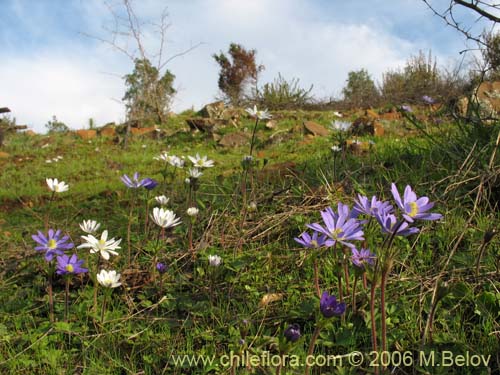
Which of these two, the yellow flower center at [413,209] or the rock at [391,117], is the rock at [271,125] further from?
the yellow flower center at [413,209]

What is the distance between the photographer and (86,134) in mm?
9695

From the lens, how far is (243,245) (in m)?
2.32

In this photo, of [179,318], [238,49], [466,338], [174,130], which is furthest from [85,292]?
[238,49]

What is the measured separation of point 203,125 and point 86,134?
2820mm

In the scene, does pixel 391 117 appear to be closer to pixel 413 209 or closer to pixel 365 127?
pixel 365 127

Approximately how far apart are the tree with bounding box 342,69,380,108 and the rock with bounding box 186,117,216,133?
4647 mm

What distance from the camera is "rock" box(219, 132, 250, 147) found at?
747cm

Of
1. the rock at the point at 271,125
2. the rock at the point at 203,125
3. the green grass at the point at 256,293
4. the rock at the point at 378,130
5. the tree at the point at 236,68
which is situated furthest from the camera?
the tree at the point at 236,68

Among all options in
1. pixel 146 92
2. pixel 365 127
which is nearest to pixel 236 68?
pixel 146 92

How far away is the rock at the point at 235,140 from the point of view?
7469mm

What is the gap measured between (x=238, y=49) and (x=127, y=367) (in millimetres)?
18357

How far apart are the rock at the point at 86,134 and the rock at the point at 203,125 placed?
7.58 ft

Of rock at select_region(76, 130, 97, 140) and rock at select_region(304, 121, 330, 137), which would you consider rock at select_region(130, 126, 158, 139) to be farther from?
rock at select_region(304, 121, 330, 137)

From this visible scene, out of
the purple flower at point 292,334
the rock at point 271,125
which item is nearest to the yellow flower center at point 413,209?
the purple flower at point 292,334
